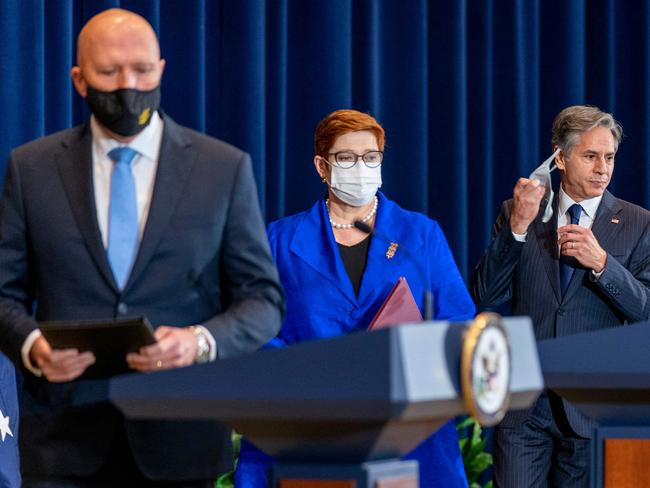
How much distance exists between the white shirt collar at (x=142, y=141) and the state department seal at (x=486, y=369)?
690mm

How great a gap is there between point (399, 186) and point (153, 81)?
3.12m

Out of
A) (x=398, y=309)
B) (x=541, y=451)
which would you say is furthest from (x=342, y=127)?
(x=541, y=451)

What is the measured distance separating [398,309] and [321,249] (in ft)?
1.11

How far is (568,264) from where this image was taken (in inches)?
147

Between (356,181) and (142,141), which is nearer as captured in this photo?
(142,141)

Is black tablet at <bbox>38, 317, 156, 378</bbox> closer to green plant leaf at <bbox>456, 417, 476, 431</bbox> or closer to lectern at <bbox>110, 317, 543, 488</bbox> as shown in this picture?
lectern at <bbox>110, 317, 543, 488</bbox>

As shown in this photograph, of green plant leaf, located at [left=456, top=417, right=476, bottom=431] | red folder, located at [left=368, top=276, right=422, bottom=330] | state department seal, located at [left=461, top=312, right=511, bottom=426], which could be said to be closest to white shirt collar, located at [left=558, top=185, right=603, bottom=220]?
red folder, located at [left=368, top=276, right=422, bottom=330]

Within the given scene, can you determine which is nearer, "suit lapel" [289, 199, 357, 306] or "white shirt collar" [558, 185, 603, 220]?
"suit lapel" [289, 199, 357, 306]

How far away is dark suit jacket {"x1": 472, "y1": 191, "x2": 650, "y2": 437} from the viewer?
3.73 m

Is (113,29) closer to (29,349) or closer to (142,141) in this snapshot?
(142,141)

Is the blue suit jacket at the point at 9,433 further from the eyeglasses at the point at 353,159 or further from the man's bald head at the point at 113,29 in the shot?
the man's bald head at the point at 113,29

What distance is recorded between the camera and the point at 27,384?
2215mm

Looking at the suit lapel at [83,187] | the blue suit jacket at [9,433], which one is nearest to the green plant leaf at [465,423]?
the blue suit jacket at [9,433]

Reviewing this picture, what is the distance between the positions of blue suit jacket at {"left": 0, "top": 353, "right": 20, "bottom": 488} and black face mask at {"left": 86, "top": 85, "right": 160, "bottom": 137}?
156cm
